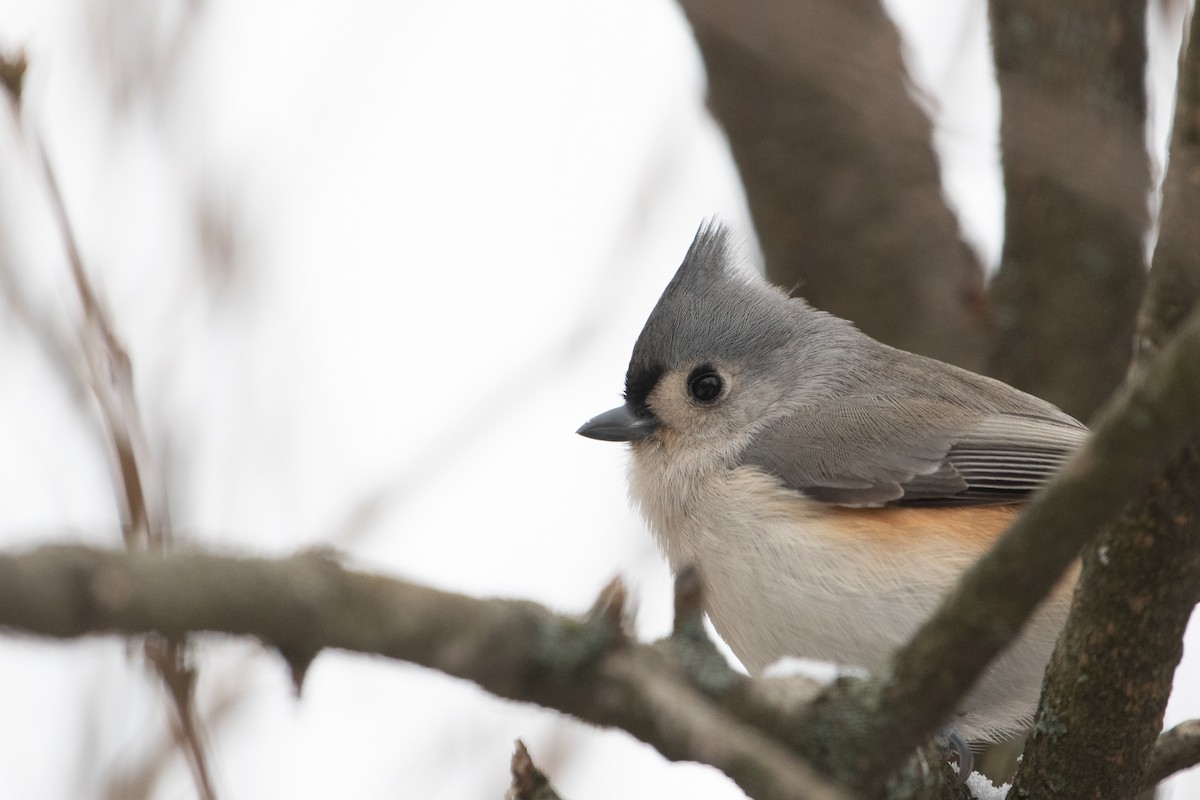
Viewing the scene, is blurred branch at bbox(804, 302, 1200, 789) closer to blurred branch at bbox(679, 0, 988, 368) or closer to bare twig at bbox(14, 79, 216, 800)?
bare twig at bbox(14, 79, 216, 800)

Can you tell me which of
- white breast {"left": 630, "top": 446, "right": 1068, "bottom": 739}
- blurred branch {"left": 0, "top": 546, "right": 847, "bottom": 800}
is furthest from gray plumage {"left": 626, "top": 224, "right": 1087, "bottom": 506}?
blurred branch {"left": 0, "top": 546, "right": 847, "bottom": 800}

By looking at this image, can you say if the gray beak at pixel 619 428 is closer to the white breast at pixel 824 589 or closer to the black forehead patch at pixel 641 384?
the black forehead patch at pixel 641 384

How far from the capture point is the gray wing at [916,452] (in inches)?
91.7

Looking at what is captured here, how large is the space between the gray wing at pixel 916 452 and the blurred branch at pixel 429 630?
1105mm

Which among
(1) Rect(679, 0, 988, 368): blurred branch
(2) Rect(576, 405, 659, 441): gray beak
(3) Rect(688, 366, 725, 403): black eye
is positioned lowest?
(2) Rect(576, 405, 659, 441): gray beak

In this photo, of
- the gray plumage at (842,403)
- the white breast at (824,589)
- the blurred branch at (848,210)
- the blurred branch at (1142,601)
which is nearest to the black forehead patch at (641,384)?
the gray plumage at (842,403)

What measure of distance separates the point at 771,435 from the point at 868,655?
578 mm

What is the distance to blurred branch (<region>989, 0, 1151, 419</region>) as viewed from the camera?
278 centimetres

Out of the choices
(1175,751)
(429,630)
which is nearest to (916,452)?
(1175,751)

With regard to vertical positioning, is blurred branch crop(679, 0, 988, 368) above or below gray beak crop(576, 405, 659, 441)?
above

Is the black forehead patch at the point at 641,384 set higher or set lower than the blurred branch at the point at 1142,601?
lower

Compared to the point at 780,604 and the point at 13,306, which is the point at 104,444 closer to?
the point at 13,306

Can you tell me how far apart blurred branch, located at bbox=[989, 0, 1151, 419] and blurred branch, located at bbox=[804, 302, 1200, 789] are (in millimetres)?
1672

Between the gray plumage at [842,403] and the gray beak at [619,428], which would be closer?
the gray plumage at [842,403]
